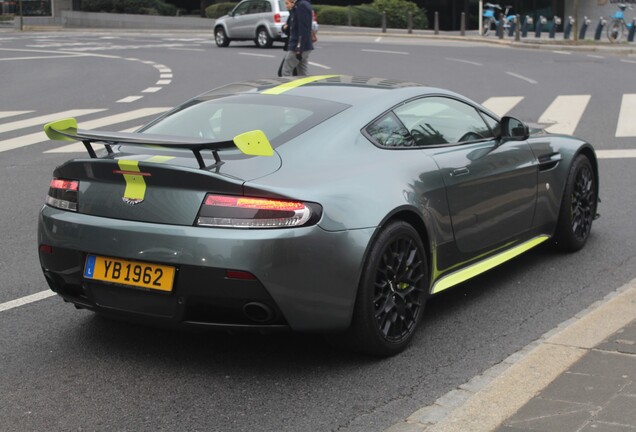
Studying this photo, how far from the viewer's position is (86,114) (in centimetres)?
1641

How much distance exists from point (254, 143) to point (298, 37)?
12.9m

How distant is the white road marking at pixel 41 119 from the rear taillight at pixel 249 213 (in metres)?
10.8

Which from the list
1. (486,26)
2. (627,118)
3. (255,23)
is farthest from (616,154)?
(486,26)

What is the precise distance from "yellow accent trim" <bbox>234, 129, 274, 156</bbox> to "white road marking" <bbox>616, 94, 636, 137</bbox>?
9660 millimetres

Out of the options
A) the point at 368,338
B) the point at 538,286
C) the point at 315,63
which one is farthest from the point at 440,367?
the point at 315,63

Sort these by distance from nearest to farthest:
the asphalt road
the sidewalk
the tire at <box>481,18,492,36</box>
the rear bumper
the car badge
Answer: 1. the sidewalk
2. the asphalt road
3. the rear bumper
4. the car badge
5. the tire at <box>481,18,492,36</box>

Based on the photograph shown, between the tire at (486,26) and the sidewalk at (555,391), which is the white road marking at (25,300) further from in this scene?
the tire at (486,26)

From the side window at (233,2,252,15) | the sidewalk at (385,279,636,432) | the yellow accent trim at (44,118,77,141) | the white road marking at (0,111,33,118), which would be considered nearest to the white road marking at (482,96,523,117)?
the white road marking at (0,111,33,118)

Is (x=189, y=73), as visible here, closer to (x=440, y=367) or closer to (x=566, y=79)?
(x=566, y=79)

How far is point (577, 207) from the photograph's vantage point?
286 inches

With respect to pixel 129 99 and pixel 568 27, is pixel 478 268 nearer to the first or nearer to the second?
pixel 129 99

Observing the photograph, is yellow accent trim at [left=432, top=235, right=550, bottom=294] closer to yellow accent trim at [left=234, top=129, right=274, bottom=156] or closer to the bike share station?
yellow accent trim at [left=234, top=129, right=274, bottom=156]

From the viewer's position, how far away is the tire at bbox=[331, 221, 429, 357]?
15.9ft

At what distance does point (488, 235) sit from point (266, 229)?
6.54 feet
